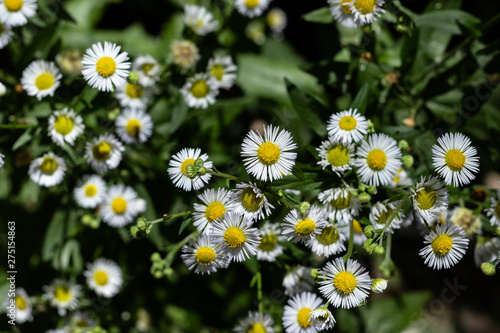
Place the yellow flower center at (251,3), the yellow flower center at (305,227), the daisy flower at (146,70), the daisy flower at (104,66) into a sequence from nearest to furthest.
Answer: the yellow flower center at (305,227)
the daisy flower at (104,66)
the daisy flower at (146,70)
the yellow flower center at (251,3)

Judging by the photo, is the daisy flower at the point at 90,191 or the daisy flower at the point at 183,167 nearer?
the daisy flower at the point at 183,167

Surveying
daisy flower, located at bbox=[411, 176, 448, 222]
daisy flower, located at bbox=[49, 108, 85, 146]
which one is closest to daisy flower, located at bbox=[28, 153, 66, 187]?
daisy flower, located at bbox=[49, 108, 85, 146]

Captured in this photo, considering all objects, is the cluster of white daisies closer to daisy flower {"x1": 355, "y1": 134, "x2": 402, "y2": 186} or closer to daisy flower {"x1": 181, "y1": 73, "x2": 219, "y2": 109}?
daisy flower {"x1": 181, "y1": 73, "x2": 219, "y2": 109}

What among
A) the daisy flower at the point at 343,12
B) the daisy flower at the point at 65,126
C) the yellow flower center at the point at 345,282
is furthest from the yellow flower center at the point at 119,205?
the daisy flower at the point at 343,12

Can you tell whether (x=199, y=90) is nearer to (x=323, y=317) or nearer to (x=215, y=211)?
(x=215, y=211)

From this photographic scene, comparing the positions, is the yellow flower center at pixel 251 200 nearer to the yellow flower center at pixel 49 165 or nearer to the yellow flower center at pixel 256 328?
the yellow flower center at pixel 256 328

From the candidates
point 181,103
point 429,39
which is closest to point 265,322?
point 181,103

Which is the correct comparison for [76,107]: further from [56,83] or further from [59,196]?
[59,196]
